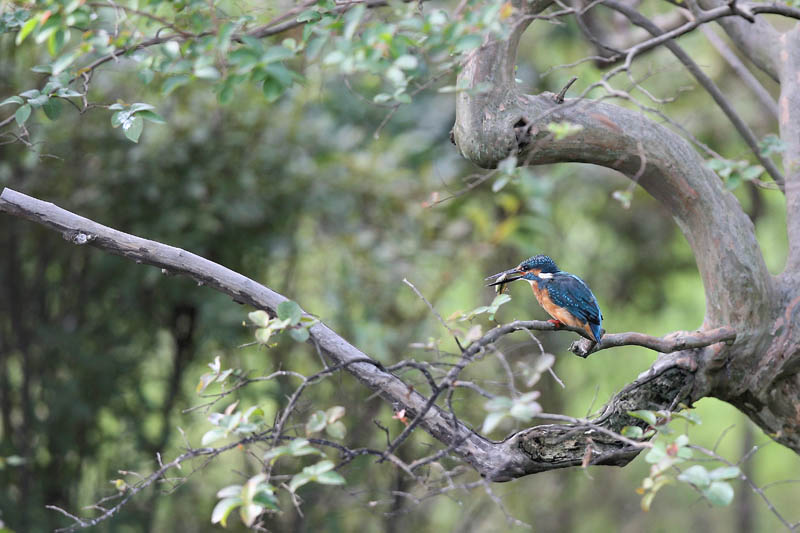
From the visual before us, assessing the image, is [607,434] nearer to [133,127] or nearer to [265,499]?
[265,499]

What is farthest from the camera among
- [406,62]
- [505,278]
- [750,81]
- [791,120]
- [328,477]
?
[750,81]

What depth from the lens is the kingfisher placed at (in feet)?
7.46

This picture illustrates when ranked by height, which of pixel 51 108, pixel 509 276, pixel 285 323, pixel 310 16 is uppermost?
pixel 310 16

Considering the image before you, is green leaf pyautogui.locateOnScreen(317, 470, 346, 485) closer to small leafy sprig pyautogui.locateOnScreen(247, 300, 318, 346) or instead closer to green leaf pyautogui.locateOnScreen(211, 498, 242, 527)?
green leaf pyautogui.locateOnScreen(211, 498, 242, 527)

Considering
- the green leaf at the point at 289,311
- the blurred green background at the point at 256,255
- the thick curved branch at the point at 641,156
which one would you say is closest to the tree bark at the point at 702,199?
the thick curved branch at the point at 641,156

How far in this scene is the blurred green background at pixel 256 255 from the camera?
4031mm

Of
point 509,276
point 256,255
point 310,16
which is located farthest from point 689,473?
point 256,255

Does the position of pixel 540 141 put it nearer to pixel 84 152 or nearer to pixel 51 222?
pixel 51 222

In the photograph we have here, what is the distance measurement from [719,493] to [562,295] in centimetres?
89

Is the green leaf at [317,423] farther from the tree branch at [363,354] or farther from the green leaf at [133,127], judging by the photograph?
the green leaf at [133,127]

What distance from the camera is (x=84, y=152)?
4.06 metres

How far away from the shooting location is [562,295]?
7.62 feet

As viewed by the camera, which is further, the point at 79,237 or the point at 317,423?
the point at 79,237

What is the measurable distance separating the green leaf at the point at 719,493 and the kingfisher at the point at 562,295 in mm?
738
